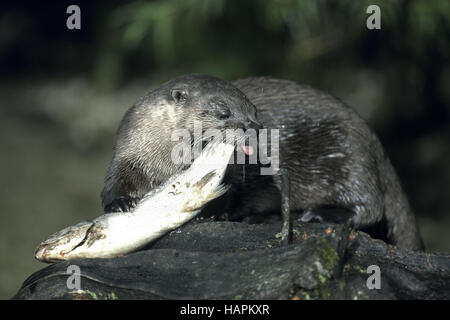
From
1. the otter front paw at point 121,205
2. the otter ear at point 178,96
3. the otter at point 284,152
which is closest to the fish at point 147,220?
the otter front paw at point 121,205

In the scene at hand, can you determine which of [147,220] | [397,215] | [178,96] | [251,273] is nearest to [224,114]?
[178,96]

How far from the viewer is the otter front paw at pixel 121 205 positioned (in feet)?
7.90

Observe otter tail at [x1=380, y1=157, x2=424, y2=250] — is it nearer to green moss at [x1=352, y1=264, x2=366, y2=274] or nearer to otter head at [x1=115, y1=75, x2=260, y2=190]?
otter head at [x1=115, y1=75, x2=260, y2=190]

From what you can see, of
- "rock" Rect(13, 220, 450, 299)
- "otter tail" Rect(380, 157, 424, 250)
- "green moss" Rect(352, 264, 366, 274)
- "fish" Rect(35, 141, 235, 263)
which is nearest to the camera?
"rock" Rect(13, 220, 450, 299)

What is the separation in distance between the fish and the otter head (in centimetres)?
47

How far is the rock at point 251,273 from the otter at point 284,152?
1.83 feet

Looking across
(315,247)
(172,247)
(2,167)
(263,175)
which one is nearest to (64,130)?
(2,167)

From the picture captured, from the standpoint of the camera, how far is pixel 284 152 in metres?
2.97

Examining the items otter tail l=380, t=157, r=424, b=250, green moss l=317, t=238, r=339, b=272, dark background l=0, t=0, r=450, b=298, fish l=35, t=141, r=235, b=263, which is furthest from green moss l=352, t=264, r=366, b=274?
dark background l=0, t=0, r=450, b=298

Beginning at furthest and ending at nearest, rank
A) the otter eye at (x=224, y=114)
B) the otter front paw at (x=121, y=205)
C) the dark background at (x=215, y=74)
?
the dark background at (x=215, y=74) → the otter eye at (x=224, y=114) → the otter front paw at (x=121, y=205)

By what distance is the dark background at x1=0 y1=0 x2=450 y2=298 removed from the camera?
5070 mm

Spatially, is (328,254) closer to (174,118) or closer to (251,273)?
(251,273)

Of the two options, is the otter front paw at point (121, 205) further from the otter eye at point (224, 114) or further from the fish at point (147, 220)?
the otter eye at point (224, 114)
